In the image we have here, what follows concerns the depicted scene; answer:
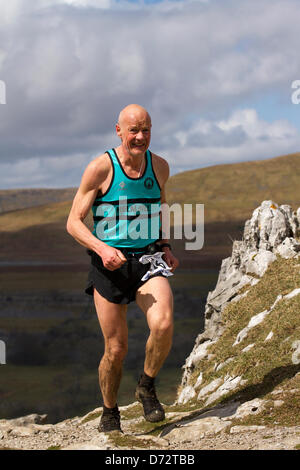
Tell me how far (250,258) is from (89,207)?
10263 millimetres

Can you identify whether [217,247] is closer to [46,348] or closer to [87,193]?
[46,348]

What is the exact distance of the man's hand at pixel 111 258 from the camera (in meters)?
6.44

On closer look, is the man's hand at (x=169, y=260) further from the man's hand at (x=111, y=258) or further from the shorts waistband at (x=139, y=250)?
the man's hand at (x=111, y=258)

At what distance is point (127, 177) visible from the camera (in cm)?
683

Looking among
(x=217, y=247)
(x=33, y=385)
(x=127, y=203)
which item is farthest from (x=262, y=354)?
(x=217, y=247)

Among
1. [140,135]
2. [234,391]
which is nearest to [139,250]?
[140,135]

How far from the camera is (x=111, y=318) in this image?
22.7ft

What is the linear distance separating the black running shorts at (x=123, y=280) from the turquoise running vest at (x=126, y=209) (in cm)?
24

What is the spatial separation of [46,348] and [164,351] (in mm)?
104182

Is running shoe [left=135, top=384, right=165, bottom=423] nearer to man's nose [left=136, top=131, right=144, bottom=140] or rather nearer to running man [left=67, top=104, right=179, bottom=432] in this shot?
running man [left=67, top=104, right=179, bottom=432]

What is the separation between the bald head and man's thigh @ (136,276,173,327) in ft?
6.09

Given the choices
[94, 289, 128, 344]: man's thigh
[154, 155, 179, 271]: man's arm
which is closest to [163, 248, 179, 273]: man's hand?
[154, 155, 179, 271]: man's arm

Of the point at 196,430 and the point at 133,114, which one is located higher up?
the point at 133,114

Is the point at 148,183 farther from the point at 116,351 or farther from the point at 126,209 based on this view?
the point at 116,351
